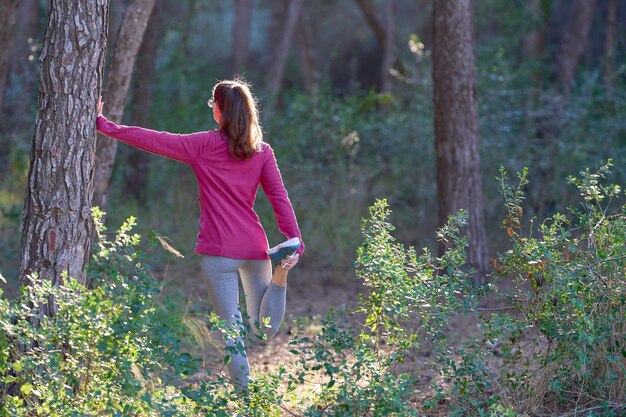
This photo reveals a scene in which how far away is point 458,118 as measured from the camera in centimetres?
884

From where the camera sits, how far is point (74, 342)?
14.5 ft

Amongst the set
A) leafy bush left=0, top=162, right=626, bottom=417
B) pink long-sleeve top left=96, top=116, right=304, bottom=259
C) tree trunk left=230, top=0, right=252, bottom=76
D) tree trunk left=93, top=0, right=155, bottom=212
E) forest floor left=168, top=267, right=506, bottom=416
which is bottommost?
forest floor left=168, top=267, right=506, bottom=416

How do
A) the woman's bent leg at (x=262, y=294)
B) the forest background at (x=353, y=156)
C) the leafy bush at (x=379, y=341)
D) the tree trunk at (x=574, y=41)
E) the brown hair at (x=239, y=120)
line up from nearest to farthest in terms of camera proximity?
the leafy bush at (x=379, y=341)
the brown hair at (x=239, y=120)
the woman's bent leg at (x=262, y=294)
the forest background at (x=353, y=156)
the tree trunk at (x=574, y=41)

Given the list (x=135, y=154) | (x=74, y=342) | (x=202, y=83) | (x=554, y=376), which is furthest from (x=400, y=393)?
(x=202, y=83)

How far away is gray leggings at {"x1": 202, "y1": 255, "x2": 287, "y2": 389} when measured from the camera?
510 cm

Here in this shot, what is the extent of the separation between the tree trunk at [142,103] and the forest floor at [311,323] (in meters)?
2.88

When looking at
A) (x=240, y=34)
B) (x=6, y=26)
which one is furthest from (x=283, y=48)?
(x=6, y=26)

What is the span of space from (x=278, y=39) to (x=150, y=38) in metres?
7.30

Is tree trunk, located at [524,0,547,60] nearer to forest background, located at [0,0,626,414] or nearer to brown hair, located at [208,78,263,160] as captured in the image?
forest background, located at [0,0,626,414]

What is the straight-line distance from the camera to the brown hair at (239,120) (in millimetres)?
5012

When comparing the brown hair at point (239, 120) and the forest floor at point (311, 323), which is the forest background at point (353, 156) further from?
the brown hair at point (239, 120)

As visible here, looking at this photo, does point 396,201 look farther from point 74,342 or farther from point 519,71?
point 74,342

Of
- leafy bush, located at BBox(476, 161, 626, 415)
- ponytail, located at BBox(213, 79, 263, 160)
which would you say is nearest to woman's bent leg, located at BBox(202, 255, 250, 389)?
ponytail, located at BBox(213, 79, 263, 160)

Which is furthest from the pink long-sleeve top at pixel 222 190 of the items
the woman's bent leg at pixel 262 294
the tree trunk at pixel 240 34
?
the tree trunk at pixel 240 34
